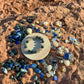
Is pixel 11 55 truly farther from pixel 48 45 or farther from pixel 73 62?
pixel 73 62

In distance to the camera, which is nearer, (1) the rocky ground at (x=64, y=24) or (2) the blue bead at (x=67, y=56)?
(1) the rocky ground at (x=64, y=24)

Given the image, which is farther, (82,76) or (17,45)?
(17,45)

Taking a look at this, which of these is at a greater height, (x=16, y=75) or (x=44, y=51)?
(x=44, y=51)

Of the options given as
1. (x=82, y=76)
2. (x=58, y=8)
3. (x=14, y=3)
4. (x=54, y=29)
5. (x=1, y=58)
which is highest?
(x=14, y=3)

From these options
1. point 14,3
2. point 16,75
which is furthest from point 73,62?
point 14,3

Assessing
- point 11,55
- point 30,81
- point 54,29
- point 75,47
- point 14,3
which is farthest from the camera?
point 14,3

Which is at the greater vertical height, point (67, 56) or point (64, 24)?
point (64, 24)

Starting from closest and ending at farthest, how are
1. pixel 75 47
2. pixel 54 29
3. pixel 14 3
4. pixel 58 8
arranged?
pixel 75 47 → pixel 54 29 → pixel 58 8 → pixel 14 3

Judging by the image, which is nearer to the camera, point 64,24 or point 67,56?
point 67,56

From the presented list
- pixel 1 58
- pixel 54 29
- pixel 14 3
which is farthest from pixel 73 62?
pixel 14 3

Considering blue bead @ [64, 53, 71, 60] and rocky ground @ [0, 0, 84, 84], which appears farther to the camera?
blue bead @ [64, 53, 71, 60]

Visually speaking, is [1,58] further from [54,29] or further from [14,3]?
[14,3]
